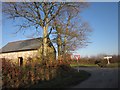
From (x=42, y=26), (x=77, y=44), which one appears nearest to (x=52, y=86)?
(x=42, y=26)

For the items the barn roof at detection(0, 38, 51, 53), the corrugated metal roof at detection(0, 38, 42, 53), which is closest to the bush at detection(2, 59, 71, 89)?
the corrugated metal roof at detection(0, 38, 42, 53)

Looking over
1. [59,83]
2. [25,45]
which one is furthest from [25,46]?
[59,83]

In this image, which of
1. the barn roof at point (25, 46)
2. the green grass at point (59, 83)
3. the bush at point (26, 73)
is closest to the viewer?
the bush at point (26, 73)

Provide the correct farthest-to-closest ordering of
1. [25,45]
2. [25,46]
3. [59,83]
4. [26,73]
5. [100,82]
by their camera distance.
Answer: [25,45] < [25,46] < [100,82] < [26,73] < [59,83]

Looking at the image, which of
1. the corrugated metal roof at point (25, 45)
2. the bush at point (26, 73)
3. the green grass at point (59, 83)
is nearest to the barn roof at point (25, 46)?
the corrugated metal roof at point (25, 45)

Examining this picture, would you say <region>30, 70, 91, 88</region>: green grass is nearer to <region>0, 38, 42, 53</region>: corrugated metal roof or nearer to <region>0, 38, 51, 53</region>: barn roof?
<region>0, 38, 42, 53</region>: corrugated metal roof

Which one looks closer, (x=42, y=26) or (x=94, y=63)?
(x=42, y=26)

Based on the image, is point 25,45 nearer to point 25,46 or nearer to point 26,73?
point 25,46

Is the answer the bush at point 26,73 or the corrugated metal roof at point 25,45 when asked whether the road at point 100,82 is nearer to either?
the bush at point 26,73

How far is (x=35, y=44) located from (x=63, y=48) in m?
13.3

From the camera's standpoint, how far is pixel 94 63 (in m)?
53.1

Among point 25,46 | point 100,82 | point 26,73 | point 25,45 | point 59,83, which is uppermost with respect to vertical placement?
point 25,45

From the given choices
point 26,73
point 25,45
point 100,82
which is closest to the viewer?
point 26,73

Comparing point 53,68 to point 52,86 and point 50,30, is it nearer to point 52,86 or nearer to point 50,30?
point 52,86
